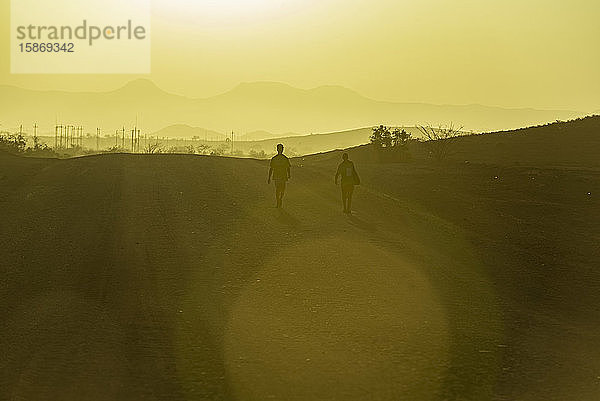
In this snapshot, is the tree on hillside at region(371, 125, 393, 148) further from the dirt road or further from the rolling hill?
the dirt road

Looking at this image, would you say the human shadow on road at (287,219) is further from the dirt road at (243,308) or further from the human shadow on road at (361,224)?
the human shadow on road at (361,224)

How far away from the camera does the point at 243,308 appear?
35.1 ft

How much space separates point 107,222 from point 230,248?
4.41 meters

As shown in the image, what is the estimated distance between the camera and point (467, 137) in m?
76.9

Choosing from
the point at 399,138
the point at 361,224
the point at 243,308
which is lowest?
the point at 243,308

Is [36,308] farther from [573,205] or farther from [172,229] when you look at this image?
[573,205]

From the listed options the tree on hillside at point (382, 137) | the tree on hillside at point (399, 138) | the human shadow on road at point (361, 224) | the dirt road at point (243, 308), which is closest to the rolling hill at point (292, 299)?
the dirt road at point (243, 308)

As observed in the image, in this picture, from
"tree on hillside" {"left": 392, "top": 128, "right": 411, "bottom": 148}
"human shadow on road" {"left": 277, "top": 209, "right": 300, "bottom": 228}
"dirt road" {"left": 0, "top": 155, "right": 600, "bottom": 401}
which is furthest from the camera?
"tree on hillside" {"left": 392, "top": 128, "right": 411, "bottom": 148}

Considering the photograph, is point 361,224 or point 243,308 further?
point 361,224

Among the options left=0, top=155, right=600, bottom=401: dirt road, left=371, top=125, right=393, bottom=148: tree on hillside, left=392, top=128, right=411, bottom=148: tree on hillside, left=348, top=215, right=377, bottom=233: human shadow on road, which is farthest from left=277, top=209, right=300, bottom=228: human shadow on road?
left=371, top=125, right=393, bottom=148: tree on hillside

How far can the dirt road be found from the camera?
24.7 ft

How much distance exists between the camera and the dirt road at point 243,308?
24.7ft

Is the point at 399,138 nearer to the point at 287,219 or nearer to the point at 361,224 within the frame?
the point at 287,219

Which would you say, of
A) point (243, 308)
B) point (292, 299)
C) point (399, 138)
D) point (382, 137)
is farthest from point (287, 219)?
point (399, 138)
